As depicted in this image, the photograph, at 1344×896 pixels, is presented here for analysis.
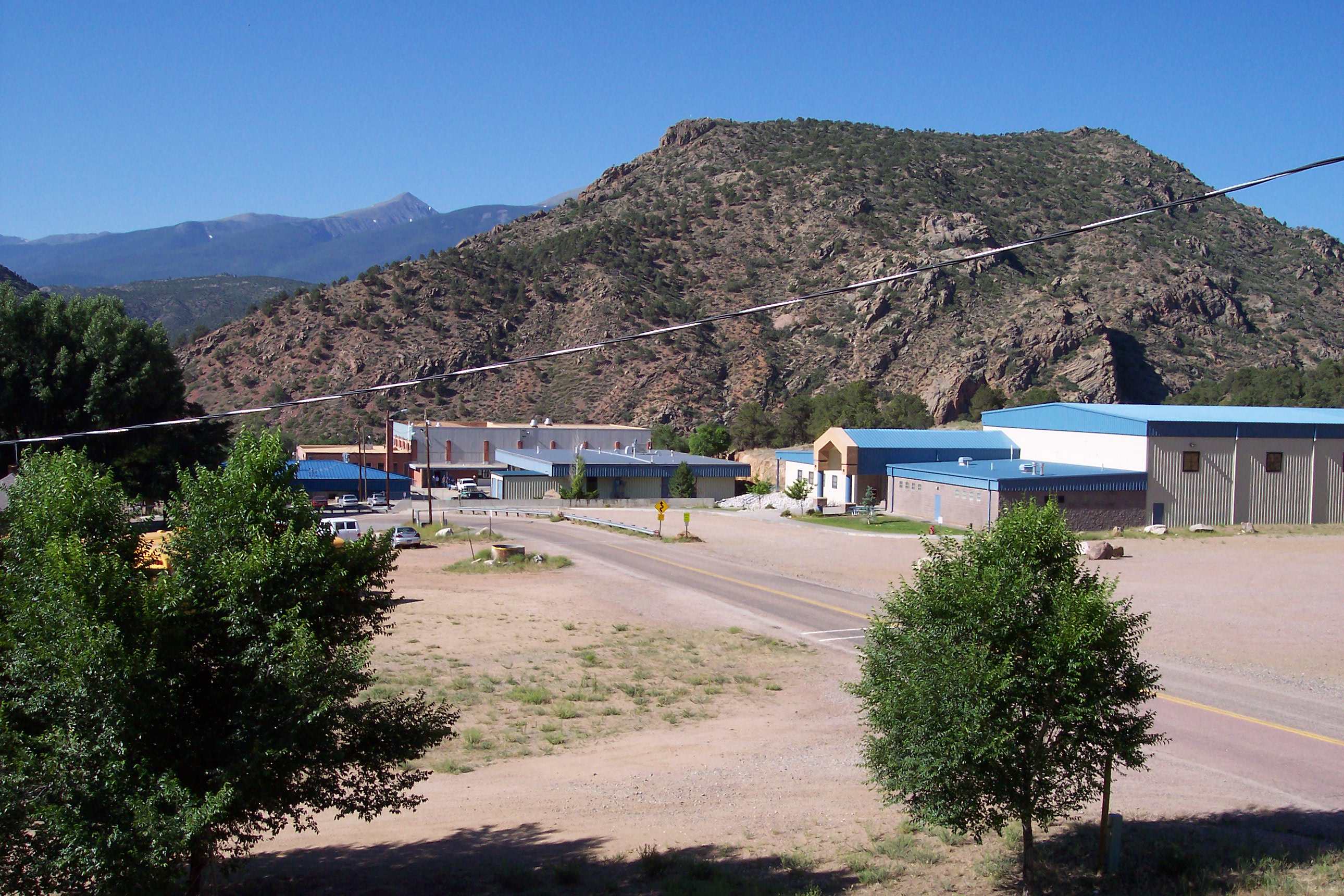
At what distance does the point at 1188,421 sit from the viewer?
49.3 metres

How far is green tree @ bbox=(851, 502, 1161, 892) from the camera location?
842 cm

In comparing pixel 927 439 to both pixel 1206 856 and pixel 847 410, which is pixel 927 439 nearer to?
pixel 847 410

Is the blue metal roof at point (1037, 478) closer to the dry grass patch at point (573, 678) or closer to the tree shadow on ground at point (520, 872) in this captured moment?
the dry grass patch at point (573, 678)

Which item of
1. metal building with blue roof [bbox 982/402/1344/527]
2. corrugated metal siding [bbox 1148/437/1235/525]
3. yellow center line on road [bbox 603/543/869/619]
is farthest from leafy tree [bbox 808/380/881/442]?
yellow center line on road [bbox 603/543/869/619]

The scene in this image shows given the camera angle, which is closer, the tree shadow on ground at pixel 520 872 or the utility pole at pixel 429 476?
the tree shadow on ground at pixel 520 872

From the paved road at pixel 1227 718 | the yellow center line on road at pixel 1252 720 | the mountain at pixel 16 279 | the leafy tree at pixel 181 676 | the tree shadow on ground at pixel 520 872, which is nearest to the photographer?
the leafy tree at pixel 181 676

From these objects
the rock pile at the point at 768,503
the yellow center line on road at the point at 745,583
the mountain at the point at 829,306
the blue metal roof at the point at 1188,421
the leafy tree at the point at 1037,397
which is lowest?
the yellow center line on road at the point at 745,583

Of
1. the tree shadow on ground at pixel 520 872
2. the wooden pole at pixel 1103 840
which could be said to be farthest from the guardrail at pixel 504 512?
the wooden pole at pixel 1103 840

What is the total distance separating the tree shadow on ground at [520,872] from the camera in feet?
31.2

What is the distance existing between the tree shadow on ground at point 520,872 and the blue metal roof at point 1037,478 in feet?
128

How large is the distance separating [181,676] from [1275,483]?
56.6 meters

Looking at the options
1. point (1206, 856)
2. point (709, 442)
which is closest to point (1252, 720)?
point (1206, 856)

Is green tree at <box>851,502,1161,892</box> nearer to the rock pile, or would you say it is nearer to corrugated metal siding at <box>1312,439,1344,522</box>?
the rock pile

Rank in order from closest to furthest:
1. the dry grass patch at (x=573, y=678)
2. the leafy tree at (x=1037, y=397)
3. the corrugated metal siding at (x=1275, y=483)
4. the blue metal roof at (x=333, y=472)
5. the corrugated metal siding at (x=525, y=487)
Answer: the dry grass patch at (x=573, y=678)
the corrugated metal siding at (x=1275, y=483)
the blue metal roof at (x=333, y=472)
the corrugated metal siding at (x=525, y=487)
the leafy tree at (x=1037, y=397)
